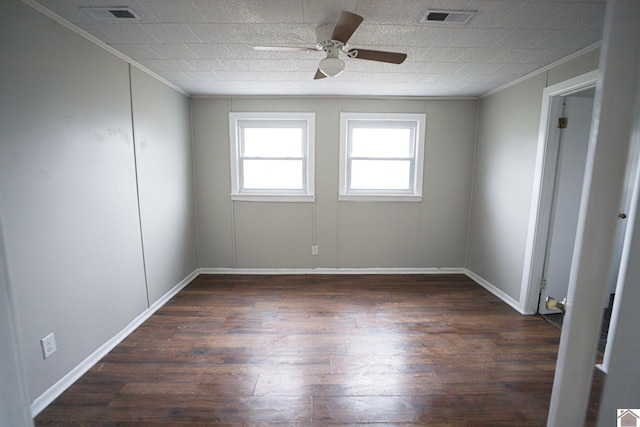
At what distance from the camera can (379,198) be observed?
3.71 m

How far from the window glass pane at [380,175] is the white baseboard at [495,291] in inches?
58.9

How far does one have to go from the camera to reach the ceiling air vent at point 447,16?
1670 mm

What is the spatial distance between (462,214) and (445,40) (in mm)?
2447

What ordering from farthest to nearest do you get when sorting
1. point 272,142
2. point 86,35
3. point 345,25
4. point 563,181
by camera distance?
point 272,142, point 563,181, point 86,35, point 345,25

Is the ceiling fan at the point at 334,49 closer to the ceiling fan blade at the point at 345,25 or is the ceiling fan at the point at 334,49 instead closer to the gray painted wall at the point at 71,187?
the ceiling fan blade at the point at 345,25

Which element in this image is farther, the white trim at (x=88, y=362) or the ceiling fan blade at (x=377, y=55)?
the ceiling fan blade at (x=377, y=55)

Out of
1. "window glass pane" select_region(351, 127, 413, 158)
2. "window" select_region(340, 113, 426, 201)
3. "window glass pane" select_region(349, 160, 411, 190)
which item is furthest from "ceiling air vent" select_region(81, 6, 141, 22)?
"window glass pane" select_region(349, 160, 411, 190)

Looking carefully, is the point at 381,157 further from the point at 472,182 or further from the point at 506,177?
the point at 506,177

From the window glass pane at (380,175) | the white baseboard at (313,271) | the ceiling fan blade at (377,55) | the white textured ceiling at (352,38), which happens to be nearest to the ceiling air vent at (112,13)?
the white textured ceiling at (352,38)

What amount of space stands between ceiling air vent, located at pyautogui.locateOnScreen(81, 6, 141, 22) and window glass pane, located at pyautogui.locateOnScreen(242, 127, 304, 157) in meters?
1.91

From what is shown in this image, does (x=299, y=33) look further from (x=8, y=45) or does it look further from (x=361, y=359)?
(x=361, y=359)

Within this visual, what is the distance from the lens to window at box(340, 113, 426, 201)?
362 cm

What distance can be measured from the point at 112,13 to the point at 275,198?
2.36 meters

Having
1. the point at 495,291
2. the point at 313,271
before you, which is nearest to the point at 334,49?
the point at 313,271
